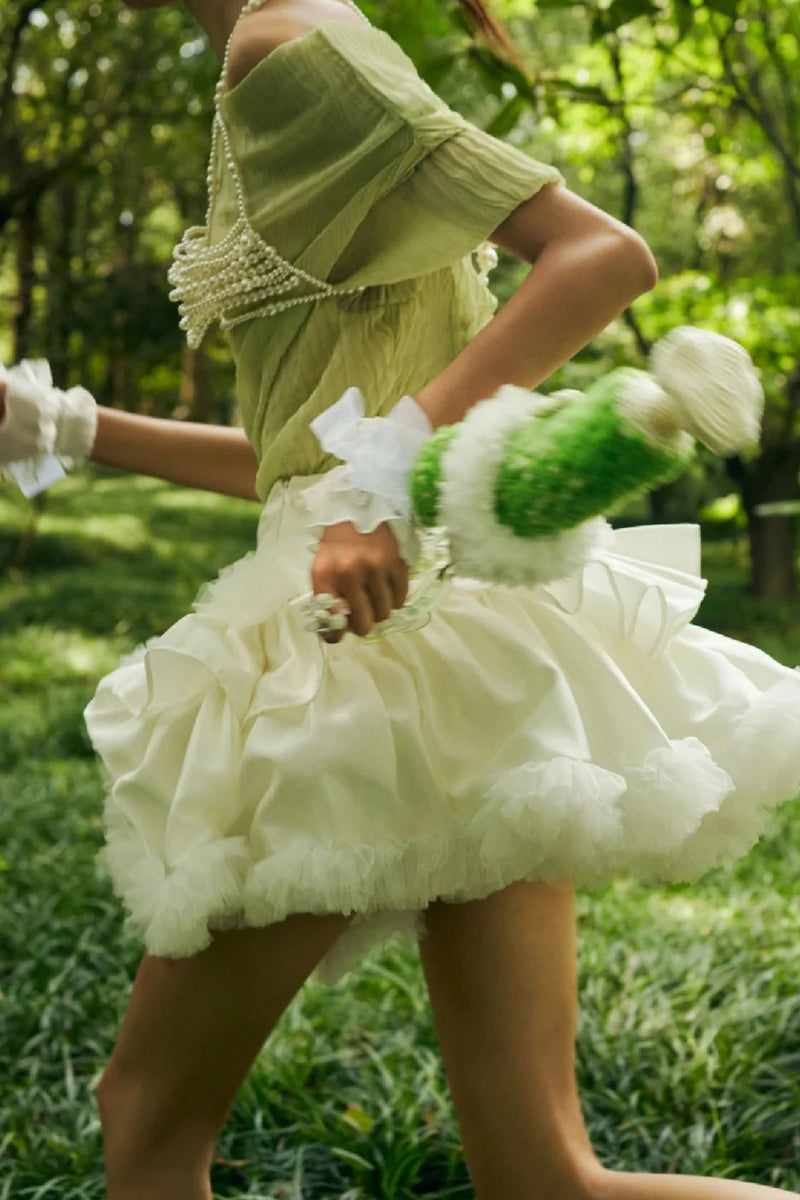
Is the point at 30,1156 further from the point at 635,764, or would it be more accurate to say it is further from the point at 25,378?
the point at 635,764

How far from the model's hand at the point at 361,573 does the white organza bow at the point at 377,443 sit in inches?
1.6

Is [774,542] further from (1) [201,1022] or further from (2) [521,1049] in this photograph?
(1) [201,1022]

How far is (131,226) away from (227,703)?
1610 cm

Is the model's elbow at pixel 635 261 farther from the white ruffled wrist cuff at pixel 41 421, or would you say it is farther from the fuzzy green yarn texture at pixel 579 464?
the white ruffled wrist cuff at pixel 41 421

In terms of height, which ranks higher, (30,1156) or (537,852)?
(537,852)

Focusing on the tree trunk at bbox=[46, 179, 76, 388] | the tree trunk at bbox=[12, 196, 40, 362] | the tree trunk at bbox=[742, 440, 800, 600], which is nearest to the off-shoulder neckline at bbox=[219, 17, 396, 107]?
the tree trunk at bbox=[12, 196, 40, 362]

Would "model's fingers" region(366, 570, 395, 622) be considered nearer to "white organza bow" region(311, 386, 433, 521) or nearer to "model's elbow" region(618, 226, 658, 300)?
"white organza bow" region(311, 386, 433, 521)

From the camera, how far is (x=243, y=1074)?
60.1 inches

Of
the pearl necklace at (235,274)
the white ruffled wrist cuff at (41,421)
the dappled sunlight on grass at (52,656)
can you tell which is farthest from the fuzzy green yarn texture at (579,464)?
the dappled sunlight on grass at (52,656)

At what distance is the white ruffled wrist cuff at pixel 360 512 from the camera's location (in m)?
1.22

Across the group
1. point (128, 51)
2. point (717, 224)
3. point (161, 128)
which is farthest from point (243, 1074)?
point (717, 224)

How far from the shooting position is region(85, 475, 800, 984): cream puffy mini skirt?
1343 mm

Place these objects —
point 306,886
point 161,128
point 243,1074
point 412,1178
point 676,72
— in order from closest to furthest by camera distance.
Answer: point 306,886 → point 243,1074 → point 412,1178 → point 676,72 → point 161,128

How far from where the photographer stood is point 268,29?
1431 mm
